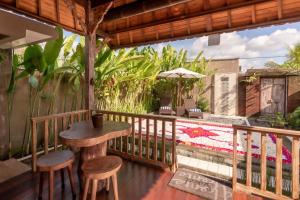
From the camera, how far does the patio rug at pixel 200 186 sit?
2607 mm

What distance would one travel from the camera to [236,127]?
2670 mm

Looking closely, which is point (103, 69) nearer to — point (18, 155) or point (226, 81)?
point (18, 155)

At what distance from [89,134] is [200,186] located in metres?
1.84

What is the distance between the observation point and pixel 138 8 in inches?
143

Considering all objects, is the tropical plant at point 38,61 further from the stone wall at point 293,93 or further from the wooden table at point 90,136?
the stone wall at point 293,93

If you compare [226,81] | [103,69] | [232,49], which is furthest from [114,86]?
[232,49]

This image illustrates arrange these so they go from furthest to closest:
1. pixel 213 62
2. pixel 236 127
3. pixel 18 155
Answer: pixel 213 62 < pixel 18 155 < pixel 236 127

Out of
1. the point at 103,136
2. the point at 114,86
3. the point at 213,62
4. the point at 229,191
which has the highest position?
the point at 213,62

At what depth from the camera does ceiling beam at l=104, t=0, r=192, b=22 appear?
3.32 m

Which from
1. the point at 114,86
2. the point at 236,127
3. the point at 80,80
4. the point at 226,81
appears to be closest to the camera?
the point at 236,127

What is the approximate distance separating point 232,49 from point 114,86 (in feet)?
188

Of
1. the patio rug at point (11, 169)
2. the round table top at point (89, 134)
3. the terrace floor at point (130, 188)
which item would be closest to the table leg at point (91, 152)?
the round table top at point (89, 134)

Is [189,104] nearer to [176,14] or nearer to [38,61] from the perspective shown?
[176,14]

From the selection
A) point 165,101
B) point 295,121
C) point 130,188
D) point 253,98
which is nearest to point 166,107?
point 165,101
